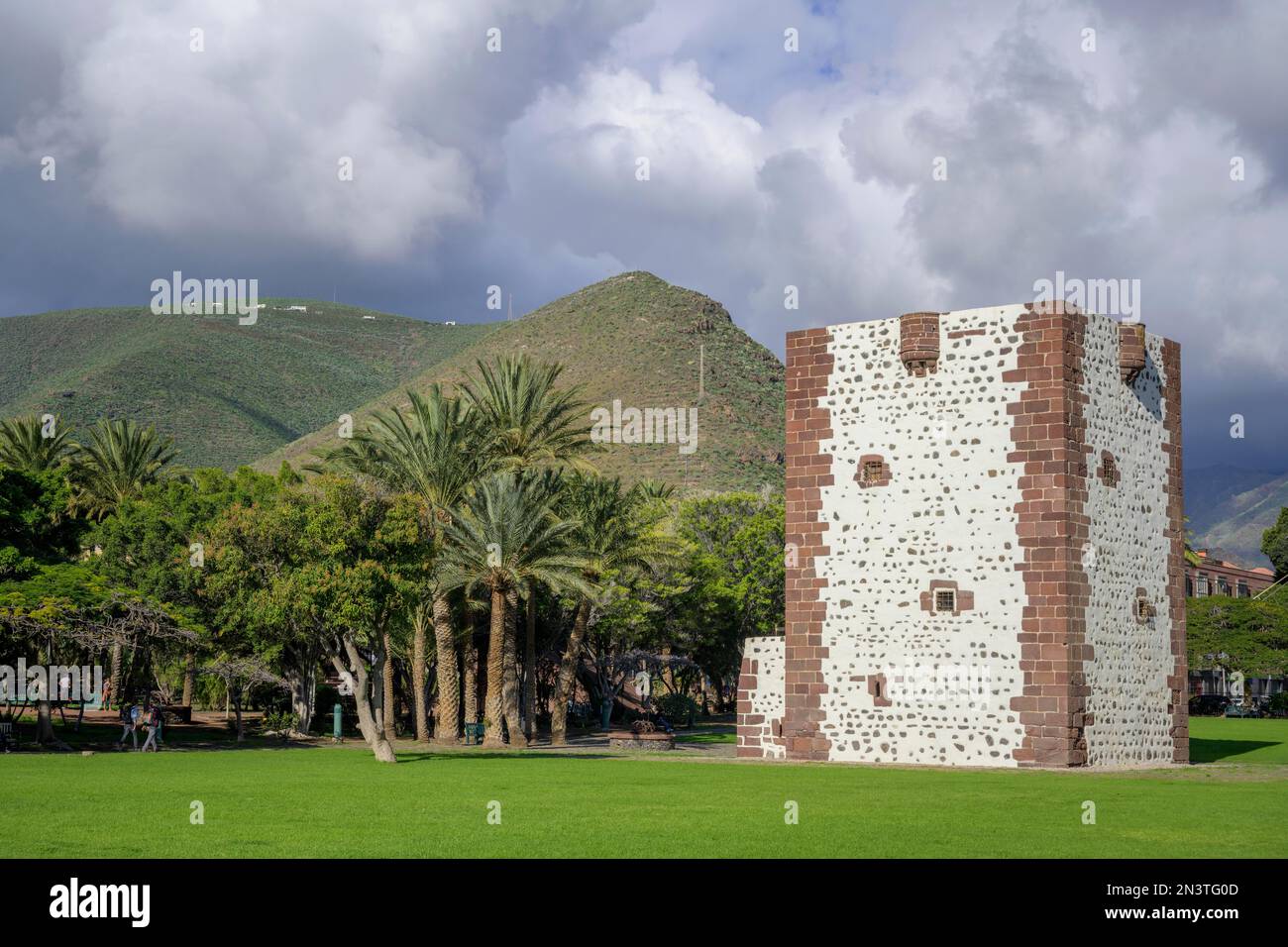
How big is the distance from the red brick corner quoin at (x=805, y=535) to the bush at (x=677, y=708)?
27.0m

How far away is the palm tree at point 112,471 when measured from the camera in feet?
199

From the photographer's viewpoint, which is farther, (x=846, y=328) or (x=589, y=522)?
(x=589, y=522)

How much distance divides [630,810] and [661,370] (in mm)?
96906

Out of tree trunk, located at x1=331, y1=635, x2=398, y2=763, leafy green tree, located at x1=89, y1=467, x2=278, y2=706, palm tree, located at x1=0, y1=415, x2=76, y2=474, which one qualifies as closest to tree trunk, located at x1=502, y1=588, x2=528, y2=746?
leafy green tree, located at x1=89, y1=467, x2=278, y2=706

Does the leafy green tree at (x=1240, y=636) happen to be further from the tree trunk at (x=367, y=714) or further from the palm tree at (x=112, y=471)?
the tree trunk at (x=367, y=714)

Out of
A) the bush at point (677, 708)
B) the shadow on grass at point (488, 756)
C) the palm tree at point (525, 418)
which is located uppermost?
the palm tree at point (525, 418)

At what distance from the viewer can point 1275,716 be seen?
69.6 metres

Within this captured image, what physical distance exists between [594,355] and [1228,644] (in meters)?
60.9

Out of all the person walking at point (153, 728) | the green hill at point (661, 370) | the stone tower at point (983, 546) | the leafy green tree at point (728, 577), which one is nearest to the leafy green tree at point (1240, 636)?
the leafy green tree at point (728, 577)

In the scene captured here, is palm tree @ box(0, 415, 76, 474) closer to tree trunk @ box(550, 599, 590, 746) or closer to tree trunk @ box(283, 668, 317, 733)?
tree trunk @ box(283, 668, 317, 733)

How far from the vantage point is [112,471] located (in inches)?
2414

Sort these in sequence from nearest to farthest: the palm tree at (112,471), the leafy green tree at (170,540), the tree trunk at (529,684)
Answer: the tree trunk at (529,684)
the leafy green tree at (170,540)
the palm tree at (112,471)
